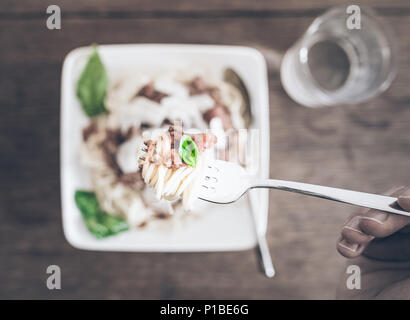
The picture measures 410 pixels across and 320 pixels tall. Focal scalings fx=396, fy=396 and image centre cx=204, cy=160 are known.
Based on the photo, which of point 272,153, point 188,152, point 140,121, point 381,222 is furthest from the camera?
point 272,153

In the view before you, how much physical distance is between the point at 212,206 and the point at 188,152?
347 millimetres

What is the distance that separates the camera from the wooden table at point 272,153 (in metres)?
0.88

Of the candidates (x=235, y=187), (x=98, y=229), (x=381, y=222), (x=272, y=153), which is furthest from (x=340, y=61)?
(x=98, y=229)

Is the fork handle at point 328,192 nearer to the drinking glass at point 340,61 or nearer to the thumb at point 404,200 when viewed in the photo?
the thumb at point 404,200

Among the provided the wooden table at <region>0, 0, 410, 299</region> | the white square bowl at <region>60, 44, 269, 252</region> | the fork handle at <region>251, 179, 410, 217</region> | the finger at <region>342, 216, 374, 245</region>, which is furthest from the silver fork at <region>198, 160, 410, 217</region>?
the wooden table at <region>0, 0, 410, 299</region>

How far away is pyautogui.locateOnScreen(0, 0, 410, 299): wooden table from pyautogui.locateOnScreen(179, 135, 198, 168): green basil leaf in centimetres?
43

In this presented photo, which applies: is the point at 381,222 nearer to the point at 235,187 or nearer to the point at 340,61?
the point at 235,187

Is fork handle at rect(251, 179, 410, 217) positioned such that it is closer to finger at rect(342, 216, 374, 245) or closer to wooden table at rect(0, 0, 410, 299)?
finger at rect(342, 216, 374, 245)

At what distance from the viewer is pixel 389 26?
0.90 meters

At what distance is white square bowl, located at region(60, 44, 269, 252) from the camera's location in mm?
788

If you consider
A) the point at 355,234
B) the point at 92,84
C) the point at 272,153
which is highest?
the point at 92,84

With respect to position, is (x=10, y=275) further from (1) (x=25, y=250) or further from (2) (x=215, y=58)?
(2) (x=215, y=58)

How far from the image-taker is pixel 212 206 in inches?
32.4

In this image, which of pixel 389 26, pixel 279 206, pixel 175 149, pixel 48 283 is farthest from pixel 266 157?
pixel 48 283
